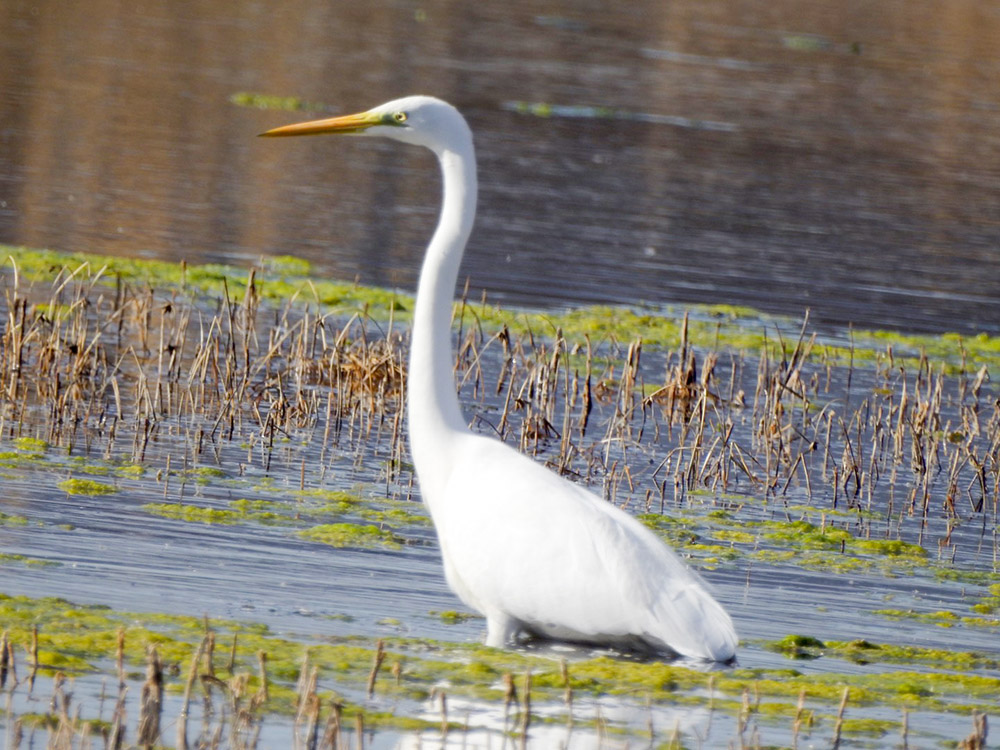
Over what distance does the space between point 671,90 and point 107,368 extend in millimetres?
24950

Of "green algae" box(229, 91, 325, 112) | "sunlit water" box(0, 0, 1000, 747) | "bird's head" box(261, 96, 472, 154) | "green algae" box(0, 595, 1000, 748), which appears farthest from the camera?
"green algae" box(229, 91, 325, 112)

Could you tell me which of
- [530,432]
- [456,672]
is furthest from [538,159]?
[456,672]

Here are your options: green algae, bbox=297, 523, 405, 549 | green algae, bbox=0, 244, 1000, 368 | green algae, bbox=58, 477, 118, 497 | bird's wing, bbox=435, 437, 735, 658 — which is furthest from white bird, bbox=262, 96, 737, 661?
green algae, bbox=0, 244, 1000, 368

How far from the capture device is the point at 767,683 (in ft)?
22.0

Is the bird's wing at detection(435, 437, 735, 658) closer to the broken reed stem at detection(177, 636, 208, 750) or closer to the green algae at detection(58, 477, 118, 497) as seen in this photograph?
the broken reed stem at detection(177, 636, 208, 750)

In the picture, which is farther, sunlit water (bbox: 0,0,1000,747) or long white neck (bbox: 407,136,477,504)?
sunlit water (bbox: 0,0,1000,747)

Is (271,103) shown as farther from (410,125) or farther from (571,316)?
(410,125)

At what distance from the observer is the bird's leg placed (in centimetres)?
696

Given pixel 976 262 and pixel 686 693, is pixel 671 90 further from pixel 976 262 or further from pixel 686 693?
pixel 686 693

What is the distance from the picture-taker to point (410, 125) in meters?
7.40

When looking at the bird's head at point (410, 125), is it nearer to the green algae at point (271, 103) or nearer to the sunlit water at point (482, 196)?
the sunlit water at point (482, 196)

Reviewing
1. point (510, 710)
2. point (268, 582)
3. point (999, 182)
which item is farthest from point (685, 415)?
point (999, 182)

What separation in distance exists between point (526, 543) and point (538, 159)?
18.4 m

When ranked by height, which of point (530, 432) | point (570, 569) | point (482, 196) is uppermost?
point (482, 196)
